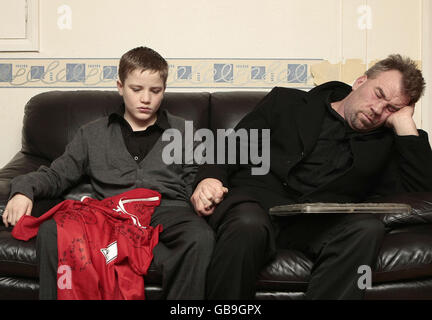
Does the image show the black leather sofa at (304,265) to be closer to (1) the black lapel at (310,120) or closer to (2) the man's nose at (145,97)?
(1) the black lapel at (310,120)

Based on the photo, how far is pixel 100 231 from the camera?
1.56 meters

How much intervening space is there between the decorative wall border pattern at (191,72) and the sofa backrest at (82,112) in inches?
12.7

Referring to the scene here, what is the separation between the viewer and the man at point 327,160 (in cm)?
163

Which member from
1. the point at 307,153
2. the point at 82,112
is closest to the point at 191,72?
the point at 82,112

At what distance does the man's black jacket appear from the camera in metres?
1.82

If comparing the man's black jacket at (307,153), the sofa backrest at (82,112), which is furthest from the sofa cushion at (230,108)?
the man's black jacket at (307,153)

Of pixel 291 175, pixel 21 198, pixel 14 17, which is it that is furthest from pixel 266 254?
pixel 14 17

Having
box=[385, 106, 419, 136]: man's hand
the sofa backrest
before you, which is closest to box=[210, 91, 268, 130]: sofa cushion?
the sofa backrest

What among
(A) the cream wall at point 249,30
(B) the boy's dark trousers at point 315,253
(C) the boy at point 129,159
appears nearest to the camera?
(B) the boy's dark trousers at point 315,253

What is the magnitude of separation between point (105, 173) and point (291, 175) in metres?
0.83

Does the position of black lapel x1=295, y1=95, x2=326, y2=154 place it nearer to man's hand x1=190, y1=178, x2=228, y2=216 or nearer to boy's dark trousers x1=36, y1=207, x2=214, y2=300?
man's hand x1=190, y1=178, x2=228, y2=216

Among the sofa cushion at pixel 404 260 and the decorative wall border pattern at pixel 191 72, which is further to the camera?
the decorative wall border pattern at pixel 191 72

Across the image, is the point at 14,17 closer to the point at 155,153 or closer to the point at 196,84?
the point at 196,84

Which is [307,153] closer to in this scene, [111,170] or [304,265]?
[304,265]
